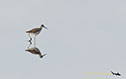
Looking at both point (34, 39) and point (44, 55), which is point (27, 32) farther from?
point (44, 55)

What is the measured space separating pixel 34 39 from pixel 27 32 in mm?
1114

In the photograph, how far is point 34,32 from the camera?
112 feet

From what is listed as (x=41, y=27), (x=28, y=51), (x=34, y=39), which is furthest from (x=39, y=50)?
(x=41, y=27)

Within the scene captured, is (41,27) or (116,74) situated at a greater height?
(41,27)

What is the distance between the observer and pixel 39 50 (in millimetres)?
29641

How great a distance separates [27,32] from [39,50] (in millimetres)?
4572

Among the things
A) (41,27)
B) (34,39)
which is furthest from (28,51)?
(41,27)

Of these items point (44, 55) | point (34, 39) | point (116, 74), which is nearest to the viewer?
point (116, 74)

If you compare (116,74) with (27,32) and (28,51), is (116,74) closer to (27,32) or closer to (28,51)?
(28,51)

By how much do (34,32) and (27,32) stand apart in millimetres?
536

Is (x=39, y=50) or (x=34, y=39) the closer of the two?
(x=39, y=50)

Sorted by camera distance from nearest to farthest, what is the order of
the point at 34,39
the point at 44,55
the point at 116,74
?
1. the point at 116,74
2. the point at 44,55
3. the point at 34,39

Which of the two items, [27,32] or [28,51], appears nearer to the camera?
[28,51]

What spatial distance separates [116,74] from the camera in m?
25.2
